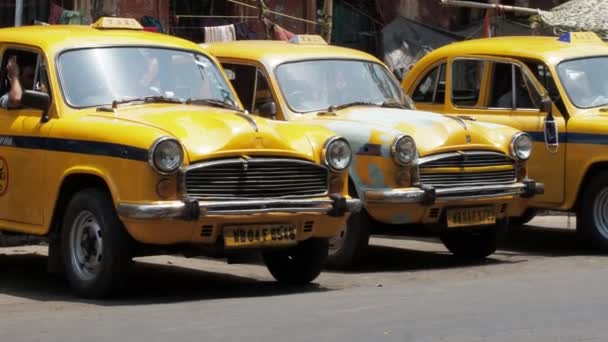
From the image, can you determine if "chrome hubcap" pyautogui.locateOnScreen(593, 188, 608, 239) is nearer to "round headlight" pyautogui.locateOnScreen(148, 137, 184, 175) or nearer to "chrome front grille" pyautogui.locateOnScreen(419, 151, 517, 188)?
"chrome front grille" pyautogui.locateOnScreen(419, 151, 517, 188)

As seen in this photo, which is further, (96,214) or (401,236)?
(401,236)

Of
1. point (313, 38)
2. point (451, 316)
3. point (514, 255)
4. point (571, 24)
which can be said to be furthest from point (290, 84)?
point (571, 24)

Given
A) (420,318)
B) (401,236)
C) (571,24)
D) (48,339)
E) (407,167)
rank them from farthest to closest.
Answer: (571,24), (401,236), (407,167), (420,318), (48,339)

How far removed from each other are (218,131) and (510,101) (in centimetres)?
467

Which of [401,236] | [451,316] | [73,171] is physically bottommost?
[401,236]

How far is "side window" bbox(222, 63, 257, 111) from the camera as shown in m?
12.7

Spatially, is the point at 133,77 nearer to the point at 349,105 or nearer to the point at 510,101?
the point at 349,105

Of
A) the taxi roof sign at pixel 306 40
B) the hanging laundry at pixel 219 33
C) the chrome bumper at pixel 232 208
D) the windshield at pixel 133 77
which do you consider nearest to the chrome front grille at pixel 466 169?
the chrome bumper at pixel 232 208

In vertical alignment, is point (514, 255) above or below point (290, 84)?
below

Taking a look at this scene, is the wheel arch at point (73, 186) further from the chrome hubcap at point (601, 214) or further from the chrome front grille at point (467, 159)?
the chrome hubcap at point (601, 214)

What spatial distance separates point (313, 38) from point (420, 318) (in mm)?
5406

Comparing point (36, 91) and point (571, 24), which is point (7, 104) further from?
point (571, 24)

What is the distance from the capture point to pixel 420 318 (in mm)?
8711

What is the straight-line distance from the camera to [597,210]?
1305cm
